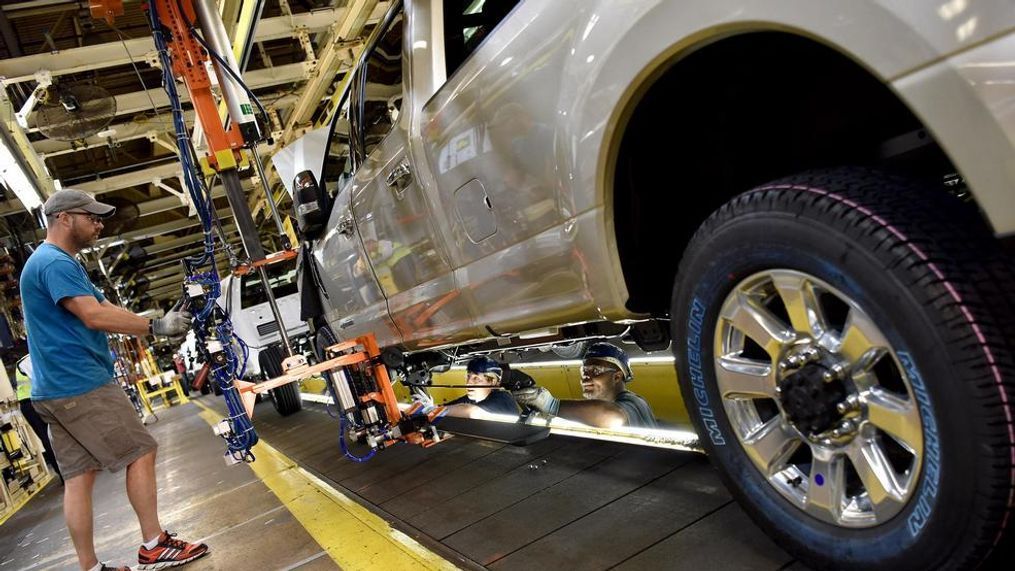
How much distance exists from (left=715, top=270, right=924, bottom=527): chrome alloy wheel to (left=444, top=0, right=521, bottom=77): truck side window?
55.3 inches

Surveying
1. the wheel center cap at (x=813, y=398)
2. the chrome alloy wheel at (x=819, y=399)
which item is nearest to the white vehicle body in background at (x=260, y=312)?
the chrome alloy wheel at (x=819, y=399)

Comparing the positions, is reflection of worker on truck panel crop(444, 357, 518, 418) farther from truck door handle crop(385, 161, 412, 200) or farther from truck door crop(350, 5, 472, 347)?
truck door handle crop(385, 161, 412, 200)

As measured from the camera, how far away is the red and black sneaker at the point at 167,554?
9.97 ft

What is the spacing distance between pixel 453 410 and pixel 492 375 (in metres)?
0.27

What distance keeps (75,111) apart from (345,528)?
A: 17.3 ft

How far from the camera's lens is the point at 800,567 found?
1.69 m

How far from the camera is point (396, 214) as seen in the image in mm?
2859

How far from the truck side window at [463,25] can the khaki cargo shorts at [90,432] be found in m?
2.17

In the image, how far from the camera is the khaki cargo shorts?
2.98m

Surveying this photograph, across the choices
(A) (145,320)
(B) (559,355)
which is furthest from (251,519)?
(B) (559,355)

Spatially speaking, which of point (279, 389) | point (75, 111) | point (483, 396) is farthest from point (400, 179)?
point (279, 389)

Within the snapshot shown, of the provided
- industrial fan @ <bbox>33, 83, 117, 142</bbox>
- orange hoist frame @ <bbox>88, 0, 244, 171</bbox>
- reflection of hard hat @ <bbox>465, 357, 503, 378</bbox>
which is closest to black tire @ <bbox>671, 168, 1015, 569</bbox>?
reflection of hard hat @ <bbox>465, 357, 503, 378</bbox>

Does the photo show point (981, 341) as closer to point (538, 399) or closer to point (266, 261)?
point (538, 399)

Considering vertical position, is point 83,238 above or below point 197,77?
below
